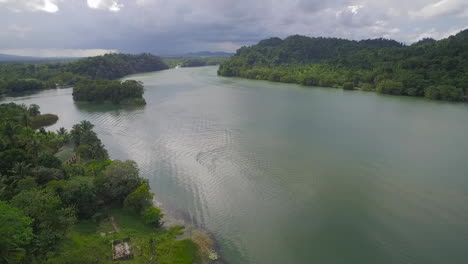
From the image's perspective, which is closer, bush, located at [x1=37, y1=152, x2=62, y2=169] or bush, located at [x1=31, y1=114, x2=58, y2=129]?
bush, located at [x1=37, y1=152, x2=62, y2=169]

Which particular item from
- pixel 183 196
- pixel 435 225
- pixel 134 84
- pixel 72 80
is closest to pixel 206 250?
pixel 183 196

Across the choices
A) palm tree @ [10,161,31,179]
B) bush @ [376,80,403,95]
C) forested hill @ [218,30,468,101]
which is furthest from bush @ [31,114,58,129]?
bush @ [376,80,403,95]

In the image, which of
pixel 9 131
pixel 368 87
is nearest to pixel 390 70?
pixel 368 87

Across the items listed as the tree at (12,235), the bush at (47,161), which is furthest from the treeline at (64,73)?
the tree at (12,235)

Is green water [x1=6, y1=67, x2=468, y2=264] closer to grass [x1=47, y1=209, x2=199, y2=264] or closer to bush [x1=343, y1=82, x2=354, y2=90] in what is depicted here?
grass [x1=47, y1=209, x2=199, y2=264]

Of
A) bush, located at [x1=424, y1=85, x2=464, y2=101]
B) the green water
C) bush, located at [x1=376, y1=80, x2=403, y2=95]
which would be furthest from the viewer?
bush, located at [x1=376, y1=80, x2=403, y2=95]

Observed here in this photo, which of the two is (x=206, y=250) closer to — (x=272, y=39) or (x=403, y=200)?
(x=403, y=200)

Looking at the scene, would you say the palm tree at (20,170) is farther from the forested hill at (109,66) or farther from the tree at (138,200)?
the forested hill at (109,66)
